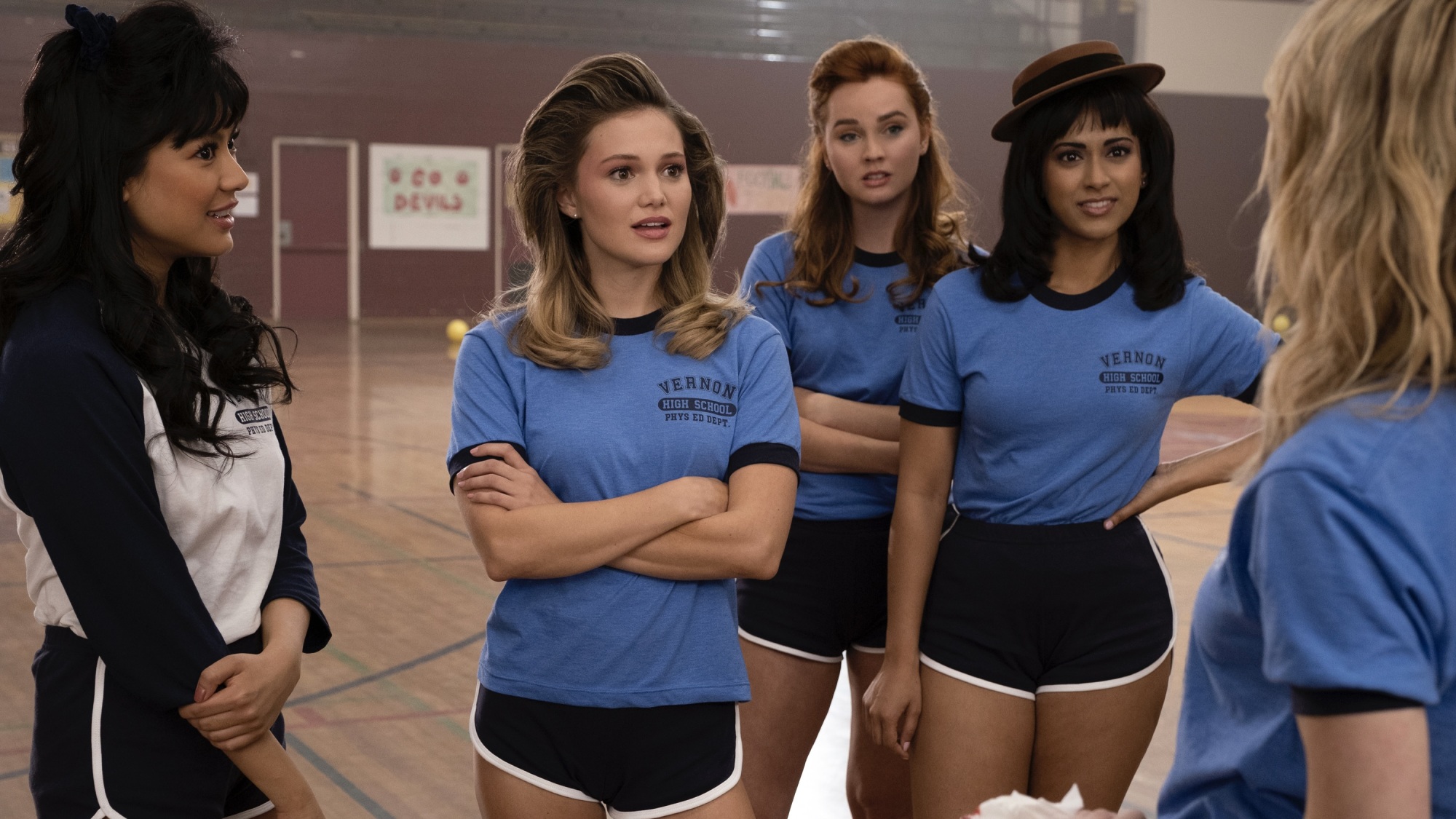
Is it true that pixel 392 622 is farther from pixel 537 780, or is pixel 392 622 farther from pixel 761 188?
pixel 761 188

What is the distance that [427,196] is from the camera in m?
16.1

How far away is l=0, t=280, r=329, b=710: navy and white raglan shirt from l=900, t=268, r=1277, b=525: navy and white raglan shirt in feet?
3.55

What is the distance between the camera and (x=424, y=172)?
1602 centimetres

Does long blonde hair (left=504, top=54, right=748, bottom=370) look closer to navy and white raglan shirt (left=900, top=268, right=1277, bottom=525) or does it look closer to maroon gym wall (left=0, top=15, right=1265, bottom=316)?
navy and white raglan shirt (left=900, top=268, right=1277, bottom=525)

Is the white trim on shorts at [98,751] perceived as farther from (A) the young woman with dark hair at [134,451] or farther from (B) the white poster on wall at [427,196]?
(B) the white poster on wall at [427,196]

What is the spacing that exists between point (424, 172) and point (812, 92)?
47.1ft

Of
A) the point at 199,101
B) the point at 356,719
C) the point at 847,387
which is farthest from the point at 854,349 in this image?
the point at 356,719

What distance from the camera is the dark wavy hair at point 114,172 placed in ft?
4.75

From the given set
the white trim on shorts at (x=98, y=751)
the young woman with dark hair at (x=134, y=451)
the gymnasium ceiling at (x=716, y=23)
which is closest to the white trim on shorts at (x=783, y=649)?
the young woman with dark hair at (x=134, y=451)

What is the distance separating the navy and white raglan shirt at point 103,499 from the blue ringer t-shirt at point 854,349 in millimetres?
1064

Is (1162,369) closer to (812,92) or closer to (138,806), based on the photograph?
(812,92)

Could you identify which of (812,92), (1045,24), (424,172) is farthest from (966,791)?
(1045,24)

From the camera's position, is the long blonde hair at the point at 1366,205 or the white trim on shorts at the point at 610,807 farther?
the white trim on shorts at the point at 610,807

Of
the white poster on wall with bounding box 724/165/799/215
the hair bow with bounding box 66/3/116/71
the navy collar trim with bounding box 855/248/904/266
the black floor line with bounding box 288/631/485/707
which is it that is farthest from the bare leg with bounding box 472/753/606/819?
the white poster on wall with bounding box 724/165/799/215
